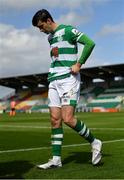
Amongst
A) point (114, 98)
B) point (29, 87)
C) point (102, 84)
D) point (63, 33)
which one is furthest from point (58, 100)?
point (29, 87)

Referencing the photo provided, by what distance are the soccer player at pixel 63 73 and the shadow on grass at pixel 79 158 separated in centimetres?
37

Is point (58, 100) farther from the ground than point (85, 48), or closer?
closer

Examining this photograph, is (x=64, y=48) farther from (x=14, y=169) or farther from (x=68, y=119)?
(x=14, y=169)

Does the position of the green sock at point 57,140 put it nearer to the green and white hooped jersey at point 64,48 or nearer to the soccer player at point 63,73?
the soccer player at point 63,73

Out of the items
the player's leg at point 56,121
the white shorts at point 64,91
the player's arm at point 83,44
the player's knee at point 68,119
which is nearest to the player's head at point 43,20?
the player's arm at point 83,44

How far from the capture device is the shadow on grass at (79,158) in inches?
291

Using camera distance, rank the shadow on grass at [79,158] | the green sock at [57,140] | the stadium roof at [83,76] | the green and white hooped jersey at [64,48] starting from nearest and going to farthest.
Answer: the green and white hooped jersey at [64,48] → the green sock at [57,140] → the shadow on grass at [79,158] → the stadium roof at [83,76]

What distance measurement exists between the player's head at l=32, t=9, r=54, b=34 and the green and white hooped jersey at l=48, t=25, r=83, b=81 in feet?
0.54

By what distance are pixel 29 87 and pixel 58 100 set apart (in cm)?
9017

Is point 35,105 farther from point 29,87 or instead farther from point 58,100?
point 58,100

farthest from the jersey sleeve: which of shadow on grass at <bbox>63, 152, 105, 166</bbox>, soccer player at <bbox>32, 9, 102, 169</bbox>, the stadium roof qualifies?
the stadium roof

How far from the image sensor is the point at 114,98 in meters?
74.0

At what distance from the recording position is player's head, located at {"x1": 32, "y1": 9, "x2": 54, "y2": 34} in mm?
6863

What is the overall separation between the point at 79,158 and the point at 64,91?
140 cm
